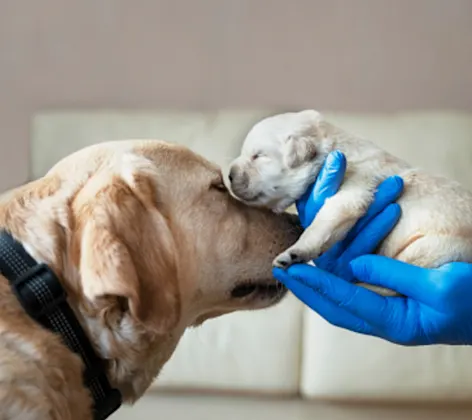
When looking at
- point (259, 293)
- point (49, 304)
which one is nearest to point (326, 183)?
point (259, 293)

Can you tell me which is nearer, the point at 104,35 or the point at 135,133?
the point at 135,133

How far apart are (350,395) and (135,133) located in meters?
1.09

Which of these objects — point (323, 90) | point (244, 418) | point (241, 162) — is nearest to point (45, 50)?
point (323, 90)

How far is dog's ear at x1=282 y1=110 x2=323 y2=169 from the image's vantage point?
4.12ft

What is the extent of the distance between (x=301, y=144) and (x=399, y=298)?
1.02 ft

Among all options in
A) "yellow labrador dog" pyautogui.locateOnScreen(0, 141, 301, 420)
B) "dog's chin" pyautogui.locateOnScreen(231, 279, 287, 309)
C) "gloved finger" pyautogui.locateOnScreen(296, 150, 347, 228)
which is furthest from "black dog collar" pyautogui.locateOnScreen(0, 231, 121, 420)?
"gloved finger" pyautogui.locateOnScreen(296, 150, 347, 228)

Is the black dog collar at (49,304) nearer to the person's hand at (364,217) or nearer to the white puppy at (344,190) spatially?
the white puppy at (344,190)

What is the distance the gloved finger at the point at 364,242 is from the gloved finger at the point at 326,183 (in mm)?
78

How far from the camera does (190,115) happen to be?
257 cm

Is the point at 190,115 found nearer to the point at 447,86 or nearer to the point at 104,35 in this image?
the point at 104,35

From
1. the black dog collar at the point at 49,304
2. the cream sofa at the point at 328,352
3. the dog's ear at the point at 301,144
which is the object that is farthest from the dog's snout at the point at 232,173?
the cream sofa at the point at 328,352

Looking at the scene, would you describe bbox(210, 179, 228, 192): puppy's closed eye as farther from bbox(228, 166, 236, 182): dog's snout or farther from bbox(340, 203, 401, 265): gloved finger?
bbox(340, 203, 401, 265): gloved finger

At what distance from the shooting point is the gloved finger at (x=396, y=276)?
119 centimetres

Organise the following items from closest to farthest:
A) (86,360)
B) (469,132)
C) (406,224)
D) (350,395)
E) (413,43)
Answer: (86,360)
(406,224)
(350,395)
(469,132)
(413,43)
